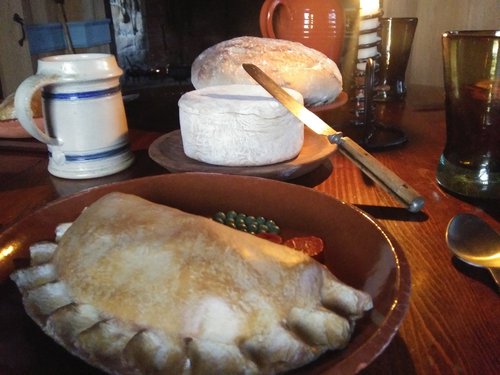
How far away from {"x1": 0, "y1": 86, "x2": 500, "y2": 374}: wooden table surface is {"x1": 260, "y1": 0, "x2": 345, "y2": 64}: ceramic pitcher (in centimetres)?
21

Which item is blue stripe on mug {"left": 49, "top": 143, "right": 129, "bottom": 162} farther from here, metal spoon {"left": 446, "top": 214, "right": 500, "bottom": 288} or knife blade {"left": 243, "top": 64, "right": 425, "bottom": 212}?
metal spoon {"left": 446, "top": 214, "right": 500, "bottom": 288}

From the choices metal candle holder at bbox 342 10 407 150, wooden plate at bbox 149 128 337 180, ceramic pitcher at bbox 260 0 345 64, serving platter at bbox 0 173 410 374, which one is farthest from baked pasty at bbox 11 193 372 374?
ceramic pitcher at bbox 260 0 345 64

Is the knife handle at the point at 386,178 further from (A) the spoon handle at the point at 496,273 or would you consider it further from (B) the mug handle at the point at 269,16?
(B) the mug handle at the point at 269,16

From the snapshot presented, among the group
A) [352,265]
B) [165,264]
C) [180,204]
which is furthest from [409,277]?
[180,204]

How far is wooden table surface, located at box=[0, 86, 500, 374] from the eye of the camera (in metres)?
0.39

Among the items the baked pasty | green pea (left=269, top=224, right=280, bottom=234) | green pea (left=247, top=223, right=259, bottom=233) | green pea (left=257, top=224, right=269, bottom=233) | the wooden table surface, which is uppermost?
the baked pasty

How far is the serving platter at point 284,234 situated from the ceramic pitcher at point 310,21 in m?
0.81

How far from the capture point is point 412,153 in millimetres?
899

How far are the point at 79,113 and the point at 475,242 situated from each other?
62cm

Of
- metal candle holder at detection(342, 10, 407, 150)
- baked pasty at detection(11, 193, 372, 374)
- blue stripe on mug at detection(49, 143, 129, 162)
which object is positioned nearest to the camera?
baked pasty at detection(11, 193, 372, 374)

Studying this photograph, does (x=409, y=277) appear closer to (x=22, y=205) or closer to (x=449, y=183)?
(x=449, y=183)

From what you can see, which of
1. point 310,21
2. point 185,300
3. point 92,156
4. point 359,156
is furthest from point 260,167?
point 310,21

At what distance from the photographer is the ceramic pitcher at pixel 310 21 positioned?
123 centimetres

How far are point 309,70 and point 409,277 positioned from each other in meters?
0.73
